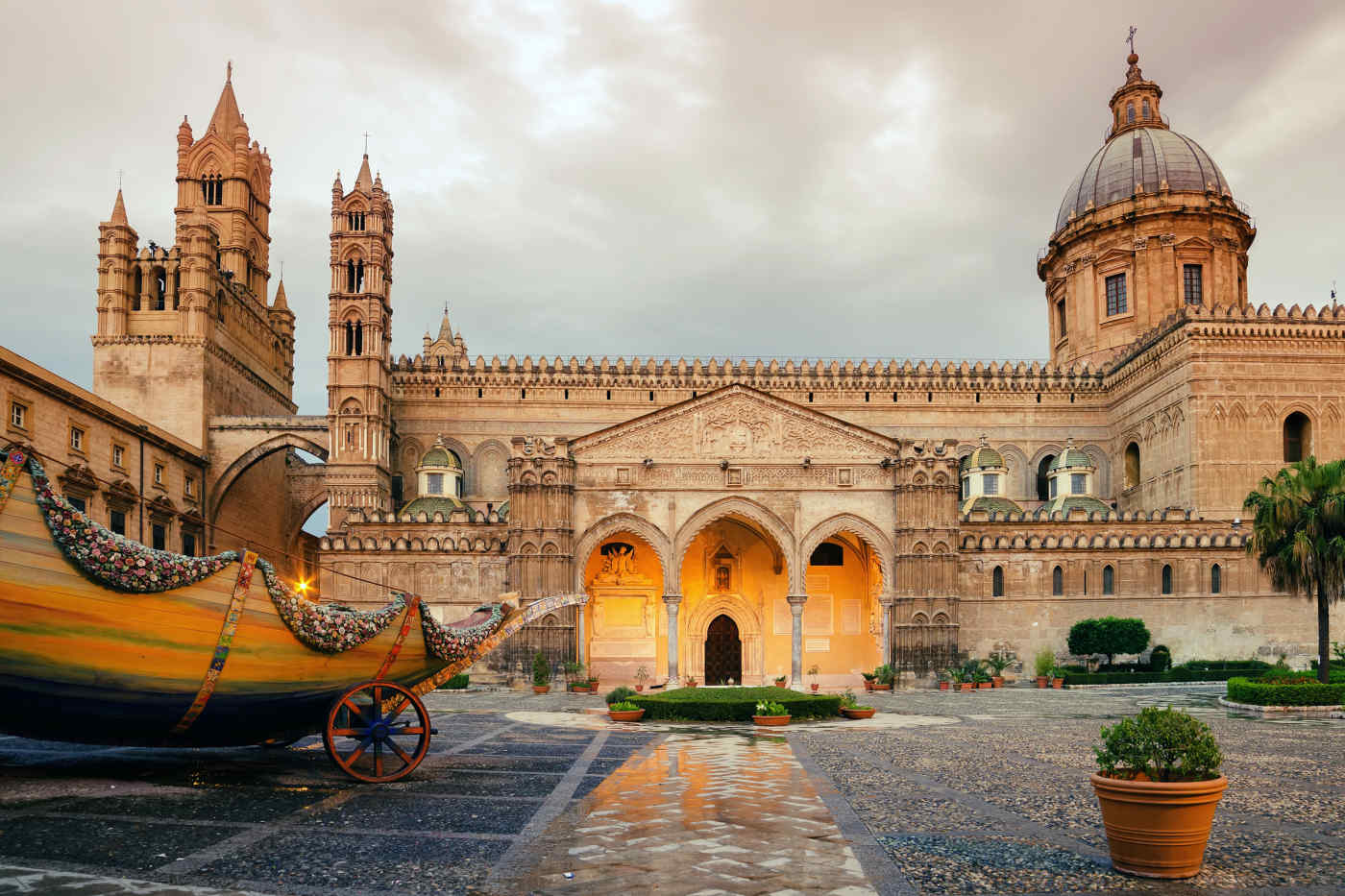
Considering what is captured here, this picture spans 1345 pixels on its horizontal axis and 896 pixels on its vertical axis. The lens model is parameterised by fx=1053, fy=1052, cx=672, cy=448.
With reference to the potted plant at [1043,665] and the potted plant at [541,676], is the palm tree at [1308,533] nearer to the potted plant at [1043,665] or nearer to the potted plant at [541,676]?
the potted plant at [1043,665]

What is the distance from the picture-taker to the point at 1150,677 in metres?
34.9

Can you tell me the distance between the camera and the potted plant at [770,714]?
22.5 meters

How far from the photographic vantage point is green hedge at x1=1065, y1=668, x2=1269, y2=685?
34906mm

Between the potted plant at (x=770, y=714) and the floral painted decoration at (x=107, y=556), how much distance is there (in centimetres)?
1376

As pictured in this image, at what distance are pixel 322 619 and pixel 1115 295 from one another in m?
49.4

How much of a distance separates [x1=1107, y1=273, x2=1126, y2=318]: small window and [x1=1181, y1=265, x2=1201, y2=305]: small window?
107 inches

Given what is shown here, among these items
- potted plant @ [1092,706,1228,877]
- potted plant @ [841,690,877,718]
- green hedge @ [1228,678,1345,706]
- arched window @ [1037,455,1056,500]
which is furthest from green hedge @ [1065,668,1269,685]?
potted plant @ [1092,706,1228,877]

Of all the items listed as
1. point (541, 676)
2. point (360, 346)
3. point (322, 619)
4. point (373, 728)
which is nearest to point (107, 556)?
point (322, 619)

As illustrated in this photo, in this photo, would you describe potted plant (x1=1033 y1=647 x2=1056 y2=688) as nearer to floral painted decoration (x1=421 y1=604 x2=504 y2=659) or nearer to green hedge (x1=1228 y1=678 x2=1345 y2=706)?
green hedge (x1=1228 y1=678 x2=1345 y2=706)

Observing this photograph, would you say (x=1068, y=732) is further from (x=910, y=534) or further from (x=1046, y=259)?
(x=1046, y=259)

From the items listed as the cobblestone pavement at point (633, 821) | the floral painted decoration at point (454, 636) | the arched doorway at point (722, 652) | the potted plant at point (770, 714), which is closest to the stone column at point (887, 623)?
the arched doorway at point (722, 652)

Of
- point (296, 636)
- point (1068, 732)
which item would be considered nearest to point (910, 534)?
point (1068, 732)

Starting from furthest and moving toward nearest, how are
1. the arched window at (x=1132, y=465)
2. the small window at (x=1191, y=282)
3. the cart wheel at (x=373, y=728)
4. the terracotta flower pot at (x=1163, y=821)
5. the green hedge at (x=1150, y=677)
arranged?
the small window at (x=1191, y=282) < the arched window at (x=1132, y=465) < the green hedge at (x=1150, y=677) < the cart wheel at (x=373, y=728) < the terracotta flower pot at (x=1163, y=821)

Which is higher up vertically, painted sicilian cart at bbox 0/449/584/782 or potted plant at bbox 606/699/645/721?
painted sicilian cart at bbox 0/449/584/782
